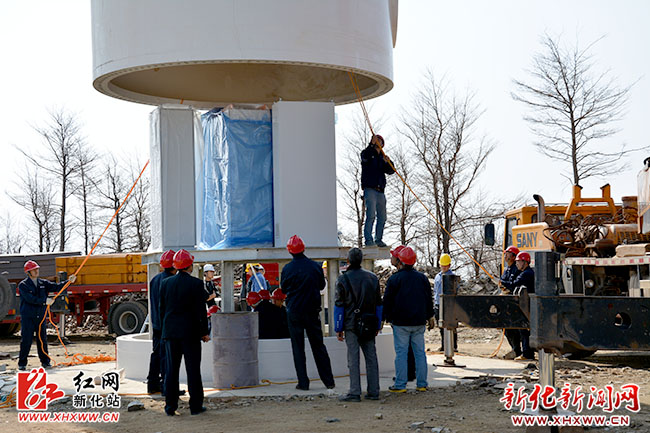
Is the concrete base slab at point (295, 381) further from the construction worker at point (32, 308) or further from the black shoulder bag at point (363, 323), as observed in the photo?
the black shoulder bag at point (363, 323)

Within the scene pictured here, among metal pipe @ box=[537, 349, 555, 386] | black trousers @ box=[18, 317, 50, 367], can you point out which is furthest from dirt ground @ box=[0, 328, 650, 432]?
black trousers @ box=[18, 317, 50, 367]

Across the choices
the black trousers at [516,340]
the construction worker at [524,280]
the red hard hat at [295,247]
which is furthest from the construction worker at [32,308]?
the black trousers at [516,340]

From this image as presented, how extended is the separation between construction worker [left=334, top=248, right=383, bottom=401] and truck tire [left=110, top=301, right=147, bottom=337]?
43.8 feet

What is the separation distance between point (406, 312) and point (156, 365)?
11.7 feet

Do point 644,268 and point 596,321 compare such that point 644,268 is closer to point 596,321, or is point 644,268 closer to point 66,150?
point 596,321

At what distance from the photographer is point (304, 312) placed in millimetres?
11586

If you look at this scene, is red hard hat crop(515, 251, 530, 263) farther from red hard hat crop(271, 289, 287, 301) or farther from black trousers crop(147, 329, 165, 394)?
black trousers crop(147, 329, 165, 394)

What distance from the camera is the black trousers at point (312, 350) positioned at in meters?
11.6

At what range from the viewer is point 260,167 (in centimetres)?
1384

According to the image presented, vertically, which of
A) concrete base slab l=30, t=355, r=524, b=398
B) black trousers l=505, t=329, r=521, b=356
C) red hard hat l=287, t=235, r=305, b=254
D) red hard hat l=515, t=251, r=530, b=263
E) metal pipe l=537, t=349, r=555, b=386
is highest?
red hard hat l=287, t=235, r=305, b=254

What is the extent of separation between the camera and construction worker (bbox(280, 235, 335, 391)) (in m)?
11.6

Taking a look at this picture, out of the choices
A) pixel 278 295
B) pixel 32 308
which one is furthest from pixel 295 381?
pixel 32 308

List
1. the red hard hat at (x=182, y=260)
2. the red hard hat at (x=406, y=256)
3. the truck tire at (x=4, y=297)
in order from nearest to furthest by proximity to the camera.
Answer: the red hard hat at (x=182, y=260) → the red hard hat at (x=406, y=256) → the truck tire at (x=4, y=297)

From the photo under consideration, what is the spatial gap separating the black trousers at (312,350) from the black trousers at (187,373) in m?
1.80
